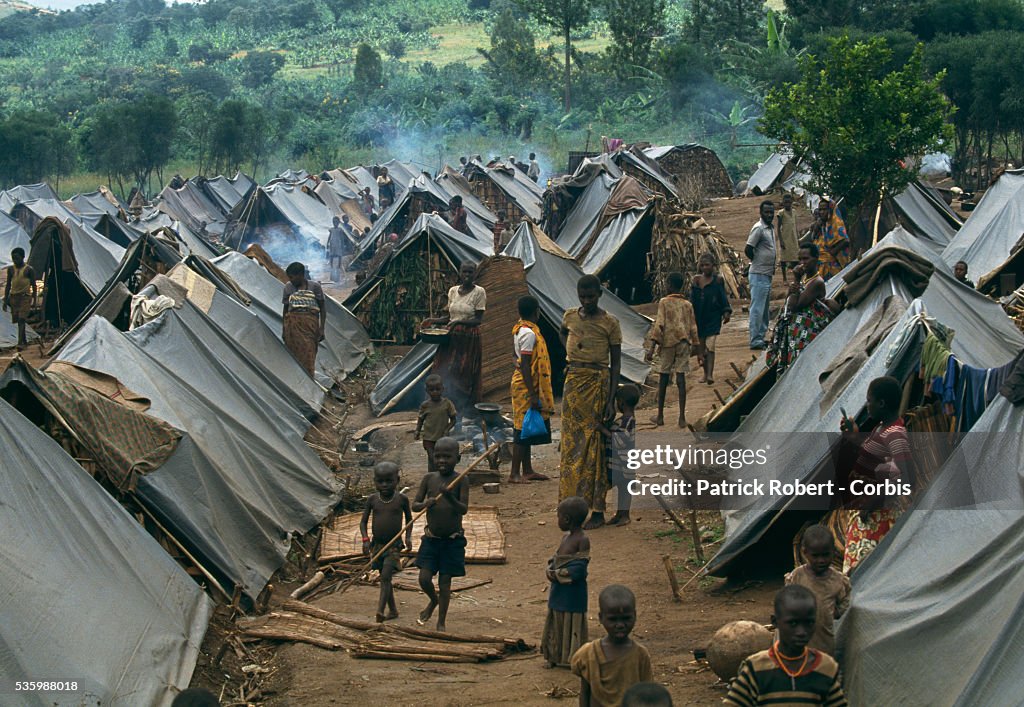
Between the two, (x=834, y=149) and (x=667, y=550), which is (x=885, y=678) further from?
(x=834, y=149)

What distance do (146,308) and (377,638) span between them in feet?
16.8

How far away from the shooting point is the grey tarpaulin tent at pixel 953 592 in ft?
15.7

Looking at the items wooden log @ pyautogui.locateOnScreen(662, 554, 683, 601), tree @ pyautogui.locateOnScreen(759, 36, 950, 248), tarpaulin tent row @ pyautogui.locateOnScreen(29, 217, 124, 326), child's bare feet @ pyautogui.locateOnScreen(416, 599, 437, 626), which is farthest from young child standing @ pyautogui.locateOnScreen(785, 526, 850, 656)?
tarpaulin tent row @ pyautogui.locateOnScreen(29, 217, 124, 326)

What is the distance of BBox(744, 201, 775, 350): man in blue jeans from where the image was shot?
13.4 meters

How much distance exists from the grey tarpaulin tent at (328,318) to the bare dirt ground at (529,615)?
4.91 meters

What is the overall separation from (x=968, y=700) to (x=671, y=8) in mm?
94248

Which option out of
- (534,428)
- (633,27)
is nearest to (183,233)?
(534,428)

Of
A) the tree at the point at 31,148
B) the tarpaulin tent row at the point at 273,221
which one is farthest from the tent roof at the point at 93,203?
the tree at the point at 31,148

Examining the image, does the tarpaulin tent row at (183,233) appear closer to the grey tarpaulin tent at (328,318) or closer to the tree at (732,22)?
the grey tarpaulin tent at (328,318)

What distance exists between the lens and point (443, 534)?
22.4 feet

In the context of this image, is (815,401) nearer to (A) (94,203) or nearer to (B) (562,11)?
(A) (94,203)

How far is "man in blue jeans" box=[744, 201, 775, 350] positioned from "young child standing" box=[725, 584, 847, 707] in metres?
9.70

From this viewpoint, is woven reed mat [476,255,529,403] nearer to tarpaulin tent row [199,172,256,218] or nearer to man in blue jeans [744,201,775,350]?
man in blue jeans [744,201,775,350]

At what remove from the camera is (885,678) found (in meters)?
5.18
